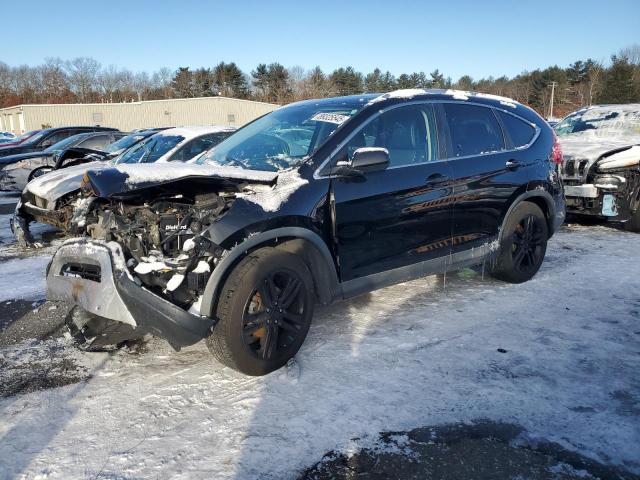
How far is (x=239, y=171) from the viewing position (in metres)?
3.42

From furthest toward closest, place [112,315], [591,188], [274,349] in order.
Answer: [591,188] → [274,349] → [112,315]

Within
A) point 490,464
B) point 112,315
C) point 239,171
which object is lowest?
point 490,464

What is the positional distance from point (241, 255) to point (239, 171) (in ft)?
2.07

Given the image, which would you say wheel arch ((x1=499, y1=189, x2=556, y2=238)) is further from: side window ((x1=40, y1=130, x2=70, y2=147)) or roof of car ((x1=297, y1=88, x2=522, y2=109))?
side window ((x1=40, y1=130, x2=70, y2=147))

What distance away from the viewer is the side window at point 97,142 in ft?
40.8

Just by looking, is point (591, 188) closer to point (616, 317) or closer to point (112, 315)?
point (616, 317)

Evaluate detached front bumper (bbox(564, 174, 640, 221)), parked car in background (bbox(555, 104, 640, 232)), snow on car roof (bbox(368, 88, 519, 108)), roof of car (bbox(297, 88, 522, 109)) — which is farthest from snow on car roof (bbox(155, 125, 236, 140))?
detached front bumper (bbox(564, 174, 640, 221))

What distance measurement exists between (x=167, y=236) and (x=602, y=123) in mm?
8422

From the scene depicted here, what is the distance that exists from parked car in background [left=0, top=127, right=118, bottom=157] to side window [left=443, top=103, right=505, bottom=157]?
40.3 feet

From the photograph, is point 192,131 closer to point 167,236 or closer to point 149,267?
point 167,236

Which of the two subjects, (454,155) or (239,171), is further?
(454,155)

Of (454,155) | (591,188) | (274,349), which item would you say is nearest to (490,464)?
(274,349)

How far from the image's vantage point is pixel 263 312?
324 centimetres

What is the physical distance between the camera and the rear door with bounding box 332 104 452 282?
12.0 ft
